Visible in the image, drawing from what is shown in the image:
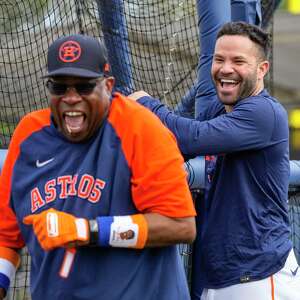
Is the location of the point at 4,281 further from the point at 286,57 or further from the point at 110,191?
the point at 286,57

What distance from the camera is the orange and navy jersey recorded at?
270cm

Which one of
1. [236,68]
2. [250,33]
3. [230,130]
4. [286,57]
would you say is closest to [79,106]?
[230,130]

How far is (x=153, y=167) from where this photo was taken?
268 centimetres

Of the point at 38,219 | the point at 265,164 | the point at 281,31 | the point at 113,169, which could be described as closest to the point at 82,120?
the point at 113,169

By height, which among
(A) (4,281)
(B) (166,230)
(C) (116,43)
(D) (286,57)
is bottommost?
(D) (286,57)

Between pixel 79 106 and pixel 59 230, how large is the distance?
0.43 metres

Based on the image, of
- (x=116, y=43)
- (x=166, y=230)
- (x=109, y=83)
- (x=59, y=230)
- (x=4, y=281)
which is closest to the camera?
(x=59, y=230)

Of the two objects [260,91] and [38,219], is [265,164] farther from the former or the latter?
[38,219]

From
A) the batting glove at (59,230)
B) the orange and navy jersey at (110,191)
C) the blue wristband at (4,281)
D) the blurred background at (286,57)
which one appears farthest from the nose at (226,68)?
the blurred background at (286,57)

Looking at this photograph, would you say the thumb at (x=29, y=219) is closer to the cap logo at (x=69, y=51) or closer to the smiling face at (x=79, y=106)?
the smiling face at (x=79, y=106)

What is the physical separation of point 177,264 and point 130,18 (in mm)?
2808

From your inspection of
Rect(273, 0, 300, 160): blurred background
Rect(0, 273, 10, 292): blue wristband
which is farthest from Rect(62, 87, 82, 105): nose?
Rect(273, 0, 300, 160): blurred background

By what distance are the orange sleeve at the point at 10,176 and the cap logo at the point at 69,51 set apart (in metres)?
0.27

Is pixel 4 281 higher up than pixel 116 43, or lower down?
lower down
